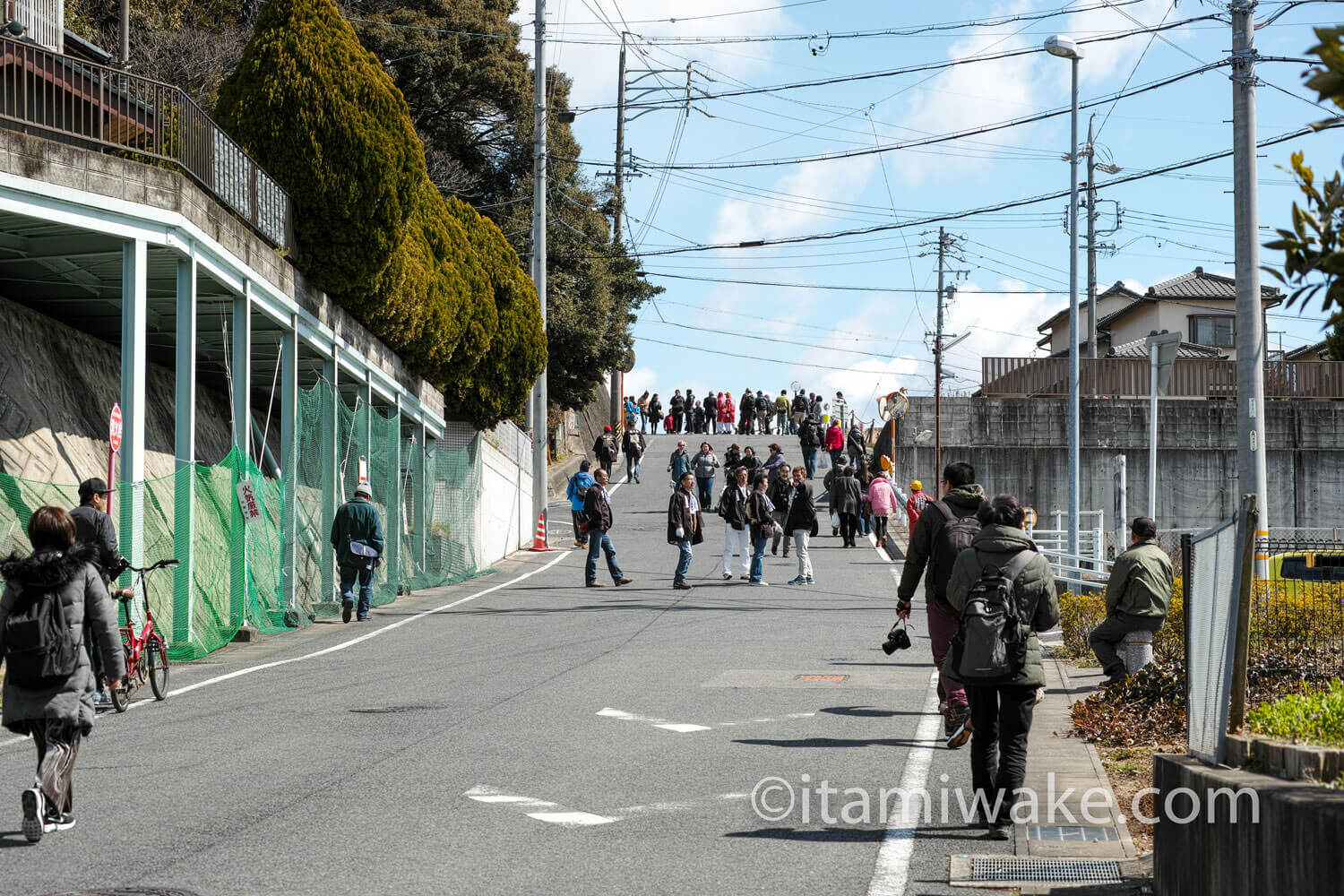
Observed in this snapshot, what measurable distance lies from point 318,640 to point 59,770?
361 inches

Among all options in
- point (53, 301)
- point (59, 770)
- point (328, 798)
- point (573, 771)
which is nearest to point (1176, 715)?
point (573, 771)

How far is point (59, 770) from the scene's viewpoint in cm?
684

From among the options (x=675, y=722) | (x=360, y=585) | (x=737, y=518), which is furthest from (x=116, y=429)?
(x=737, y=518)

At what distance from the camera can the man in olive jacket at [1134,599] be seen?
1110 cm

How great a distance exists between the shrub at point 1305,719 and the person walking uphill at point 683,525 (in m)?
15.7

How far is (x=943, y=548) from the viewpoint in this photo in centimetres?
952

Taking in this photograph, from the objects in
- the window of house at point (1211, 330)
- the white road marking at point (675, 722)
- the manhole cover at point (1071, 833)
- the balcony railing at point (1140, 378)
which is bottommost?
the white road marking at point (675, 722)

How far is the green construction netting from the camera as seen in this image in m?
14.2

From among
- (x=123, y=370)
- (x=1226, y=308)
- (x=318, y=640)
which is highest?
(x=1226, y=308)

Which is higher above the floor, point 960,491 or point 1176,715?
point 960,491

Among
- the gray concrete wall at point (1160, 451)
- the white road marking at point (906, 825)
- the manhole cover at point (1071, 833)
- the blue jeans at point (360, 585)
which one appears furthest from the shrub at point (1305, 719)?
the gray concrete wall at point (1160, 451)

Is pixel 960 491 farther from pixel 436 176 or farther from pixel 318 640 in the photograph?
pixel 436 176

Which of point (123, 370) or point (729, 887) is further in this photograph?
point (123, 370)

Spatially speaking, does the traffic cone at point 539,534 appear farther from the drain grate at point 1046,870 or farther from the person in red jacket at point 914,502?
the drain grate at point 1046,870
